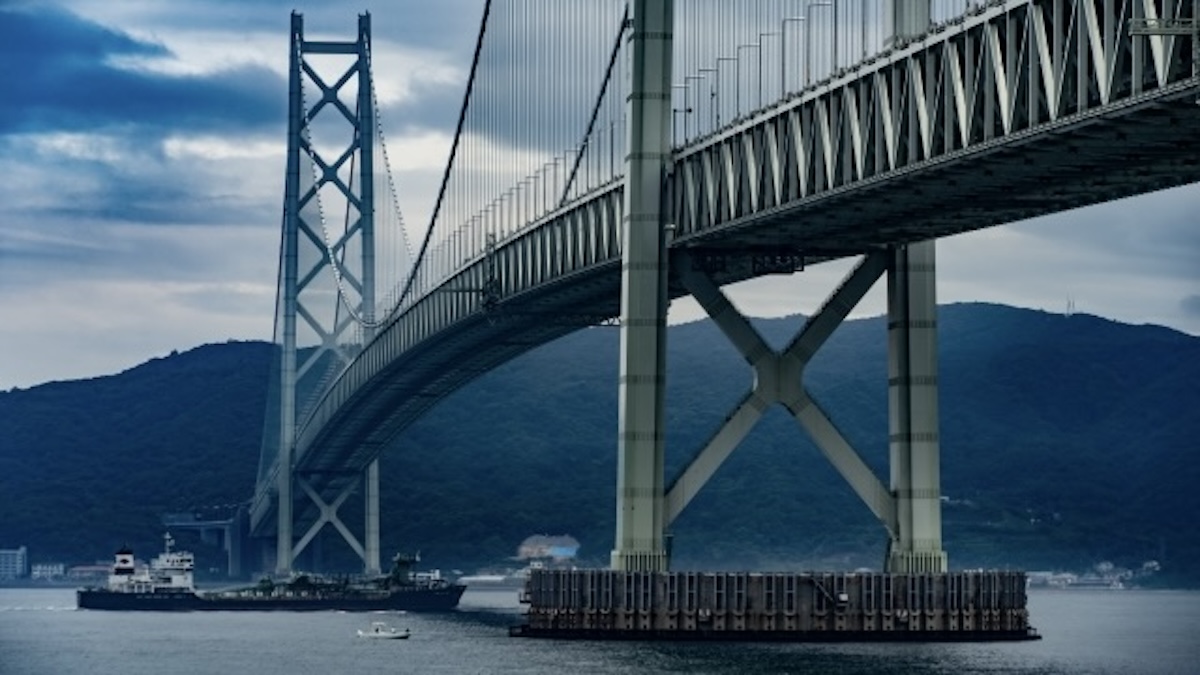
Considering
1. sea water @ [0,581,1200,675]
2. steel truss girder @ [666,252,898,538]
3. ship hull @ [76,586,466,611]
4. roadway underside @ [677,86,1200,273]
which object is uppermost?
roadway underside @ [677,86,1200,273]

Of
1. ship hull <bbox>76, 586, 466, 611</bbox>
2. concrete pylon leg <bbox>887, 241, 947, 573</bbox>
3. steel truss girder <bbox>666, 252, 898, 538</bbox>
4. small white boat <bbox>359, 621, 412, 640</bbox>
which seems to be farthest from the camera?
ship hull <bbox>76, 586, 466, 611</bbox>

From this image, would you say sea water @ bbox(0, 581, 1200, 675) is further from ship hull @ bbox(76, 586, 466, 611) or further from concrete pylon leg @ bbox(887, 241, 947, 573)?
concrete pylon leg @ bbox(887, 241, 947, 573)

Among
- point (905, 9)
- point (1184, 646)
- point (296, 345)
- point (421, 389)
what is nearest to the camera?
point (905, 9)

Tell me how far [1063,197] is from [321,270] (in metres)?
101

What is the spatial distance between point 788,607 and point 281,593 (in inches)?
3110

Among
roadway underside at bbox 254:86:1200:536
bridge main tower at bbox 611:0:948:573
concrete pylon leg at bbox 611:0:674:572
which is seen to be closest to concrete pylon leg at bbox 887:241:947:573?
bridge main tower at bbox 611:0:948:573

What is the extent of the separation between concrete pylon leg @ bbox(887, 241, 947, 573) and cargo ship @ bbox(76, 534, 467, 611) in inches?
2873

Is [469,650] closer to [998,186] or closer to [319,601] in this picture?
[998,186]

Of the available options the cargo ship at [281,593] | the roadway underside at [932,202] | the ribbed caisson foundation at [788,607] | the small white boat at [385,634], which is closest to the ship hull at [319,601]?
the cargo ship at [281,593]

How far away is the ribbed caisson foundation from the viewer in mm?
86188

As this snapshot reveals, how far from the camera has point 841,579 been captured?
8719 centimetres

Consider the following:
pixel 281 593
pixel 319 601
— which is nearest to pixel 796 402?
pixel 319 601

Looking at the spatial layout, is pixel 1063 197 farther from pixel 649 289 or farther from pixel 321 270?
pixel 321 270

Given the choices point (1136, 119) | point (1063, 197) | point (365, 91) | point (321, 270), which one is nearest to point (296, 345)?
point (321, 270)
